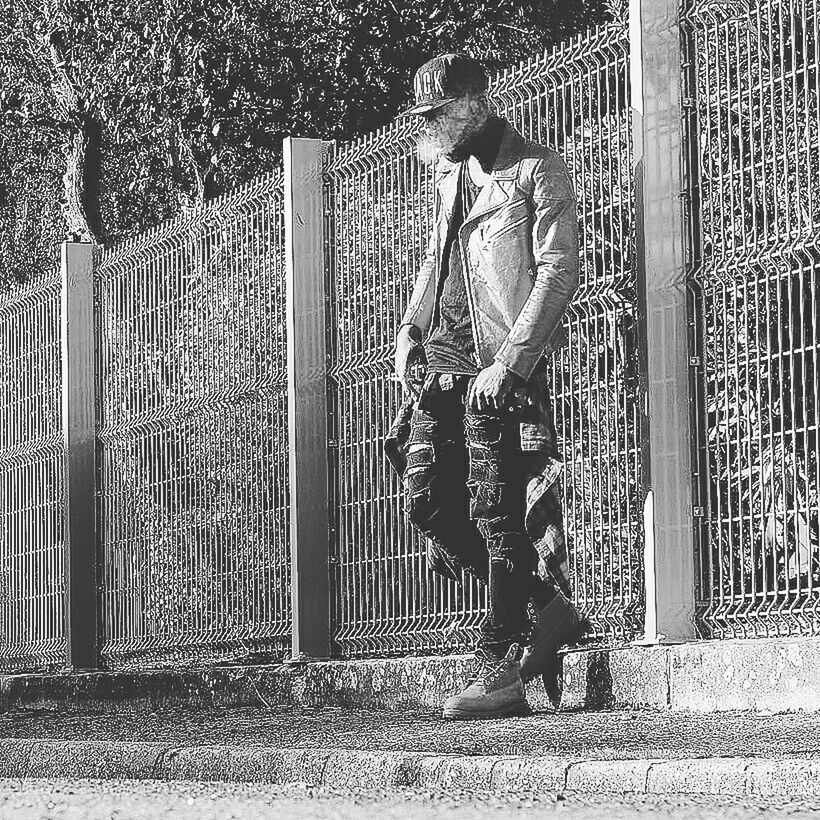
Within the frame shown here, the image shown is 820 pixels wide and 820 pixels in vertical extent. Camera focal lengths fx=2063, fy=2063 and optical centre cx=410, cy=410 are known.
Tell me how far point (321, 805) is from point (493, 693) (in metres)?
1.71

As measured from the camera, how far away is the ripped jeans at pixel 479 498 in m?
7.45

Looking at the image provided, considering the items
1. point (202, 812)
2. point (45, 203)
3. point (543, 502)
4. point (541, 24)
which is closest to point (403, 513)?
point (543, 502)

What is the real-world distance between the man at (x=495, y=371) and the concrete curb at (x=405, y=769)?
1051 millimetres

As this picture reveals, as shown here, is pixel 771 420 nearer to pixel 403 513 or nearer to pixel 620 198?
pixel 620 198

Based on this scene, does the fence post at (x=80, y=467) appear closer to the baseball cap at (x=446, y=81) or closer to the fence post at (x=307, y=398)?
the fence post at (x=307, y=398)

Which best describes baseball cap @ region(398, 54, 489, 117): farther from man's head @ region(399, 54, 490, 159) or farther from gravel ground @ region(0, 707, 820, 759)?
gravel ground @ region(0, 707, 820, 759)

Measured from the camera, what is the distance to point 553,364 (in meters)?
8.31

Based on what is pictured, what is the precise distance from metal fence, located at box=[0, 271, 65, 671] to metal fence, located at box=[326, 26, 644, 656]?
3.97m

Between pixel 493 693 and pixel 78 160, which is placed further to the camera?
pixel 78 160

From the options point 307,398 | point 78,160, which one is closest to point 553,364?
point 307,398

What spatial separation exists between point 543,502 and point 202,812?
7.20 feet

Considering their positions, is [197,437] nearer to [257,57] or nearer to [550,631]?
[550,631]

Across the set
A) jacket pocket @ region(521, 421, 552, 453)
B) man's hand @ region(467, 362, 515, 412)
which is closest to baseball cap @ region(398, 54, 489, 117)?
man's hand @ region(467, 362, 515, 412)

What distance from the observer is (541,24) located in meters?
20.1
